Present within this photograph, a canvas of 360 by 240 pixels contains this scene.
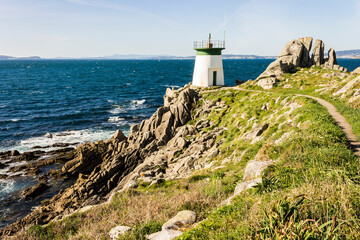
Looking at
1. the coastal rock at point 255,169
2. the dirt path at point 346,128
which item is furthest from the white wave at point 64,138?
the coastal rock at point 255,169

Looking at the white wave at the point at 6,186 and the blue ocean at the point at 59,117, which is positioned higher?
the blue ocean at the point at 59,117

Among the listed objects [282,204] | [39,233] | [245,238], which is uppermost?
[282,204]

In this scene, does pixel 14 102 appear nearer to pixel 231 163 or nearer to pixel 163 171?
pixel 163 171

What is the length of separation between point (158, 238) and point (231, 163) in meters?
10.4

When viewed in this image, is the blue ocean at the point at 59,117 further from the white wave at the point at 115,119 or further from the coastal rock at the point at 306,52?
the coastal rock at the point at 306,52

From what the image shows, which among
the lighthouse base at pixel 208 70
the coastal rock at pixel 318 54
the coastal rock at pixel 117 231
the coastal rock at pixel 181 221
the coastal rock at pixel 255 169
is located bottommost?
the coastal rock at pixel 117 231

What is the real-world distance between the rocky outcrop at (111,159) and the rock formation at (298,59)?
15.8 metres

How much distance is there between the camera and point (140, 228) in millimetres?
9281

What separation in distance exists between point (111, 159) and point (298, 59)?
38.4 metres

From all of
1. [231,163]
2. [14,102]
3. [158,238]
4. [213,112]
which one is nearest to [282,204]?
[158,238]

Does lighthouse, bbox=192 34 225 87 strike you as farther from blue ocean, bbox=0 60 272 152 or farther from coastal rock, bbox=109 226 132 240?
coastal rock, bbox=109 226 132 240

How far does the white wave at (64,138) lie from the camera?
40781mm

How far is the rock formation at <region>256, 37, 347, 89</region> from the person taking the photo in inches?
1683

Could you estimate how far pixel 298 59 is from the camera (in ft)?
148
